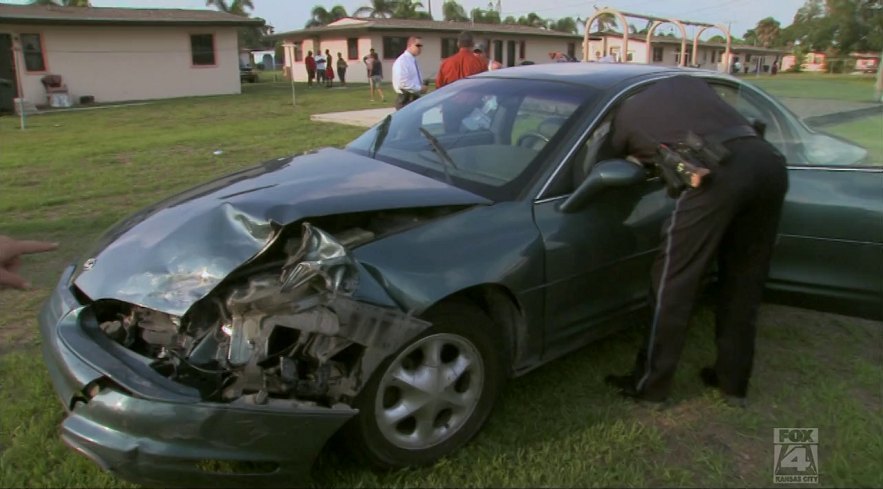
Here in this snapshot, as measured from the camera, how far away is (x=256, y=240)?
250cm

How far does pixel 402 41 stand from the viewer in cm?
3662

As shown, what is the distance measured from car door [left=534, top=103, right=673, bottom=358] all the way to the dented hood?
0.40m

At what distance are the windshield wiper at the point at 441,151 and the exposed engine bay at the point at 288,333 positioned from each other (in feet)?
2.81

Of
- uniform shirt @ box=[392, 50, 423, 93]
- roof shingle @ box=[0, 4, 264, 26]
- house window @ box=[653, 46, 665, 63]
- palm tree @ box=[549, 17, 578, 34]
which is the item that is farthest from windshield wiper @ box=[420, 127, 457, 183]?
palm tree @ box=[549, 17, 578, 34]

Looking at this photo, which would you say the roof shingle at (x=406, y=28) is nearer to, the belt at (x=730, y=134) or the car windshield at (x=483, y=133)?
the car windshield at (x=483, y=133)

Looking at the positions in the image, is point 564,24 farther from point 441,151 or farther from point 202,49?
point 441,151

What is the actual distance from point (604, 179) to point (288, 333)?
4.80ft

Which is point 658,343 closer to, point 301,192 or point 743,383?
point 743,383

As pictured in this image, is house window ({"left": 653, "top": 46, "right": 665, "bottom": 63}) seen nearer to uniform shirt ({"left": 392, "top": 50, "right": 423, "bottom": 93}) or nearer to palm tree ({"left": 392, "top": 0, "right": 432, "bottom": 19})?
palm tree ({"left": 392, "top": 0, "right": 432, "bottom": 19})

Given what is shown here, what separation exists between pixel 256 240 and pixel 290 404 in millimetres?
643

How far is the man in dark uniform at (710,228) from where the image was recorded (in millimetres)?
2781

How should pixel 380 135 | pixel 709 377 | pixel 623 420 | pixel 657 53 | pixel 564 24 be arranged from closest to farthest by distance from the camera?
pixel 623 420 < pixel 709 377 < pixel 380 135 < pixel 657 53 < pixel 564 24

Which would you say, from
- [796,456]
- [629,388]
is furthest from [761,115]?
[796,456]

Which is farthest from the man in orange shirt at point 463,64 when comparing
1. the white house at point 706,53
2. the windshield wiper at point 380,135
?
the white house at point 706,53
